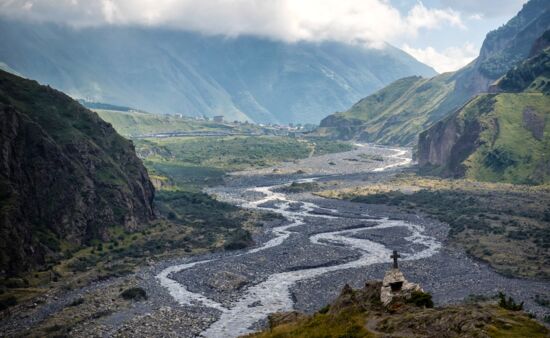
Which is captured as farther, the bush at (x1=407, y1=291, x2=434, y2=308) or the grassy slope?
the bush at (x1=407, y1=291, x2=434, y2=308)

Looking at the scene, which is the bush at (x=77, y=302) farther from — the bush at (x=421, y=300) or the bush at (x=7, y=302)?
the bush at (x=421, y=300)

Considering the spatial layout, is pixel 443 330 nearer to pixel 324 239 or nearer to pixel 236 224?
pixel 324 239

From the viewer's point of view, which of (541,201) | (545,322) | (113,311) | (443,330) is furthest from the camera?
(541,201)

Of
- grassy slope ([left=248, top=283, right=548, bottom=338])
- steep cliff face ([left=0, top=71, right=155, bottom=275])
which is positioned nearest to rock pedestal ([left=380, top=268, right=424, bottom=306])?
grassy slope ([left=248, top=283, right=548, bottom=338])

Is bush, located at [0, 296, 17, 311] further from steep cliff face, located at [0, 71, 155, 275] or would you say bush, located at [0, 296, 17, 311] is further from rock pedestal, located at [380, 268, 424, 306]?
rock pedestal, located at [380, 268, 424, 306]

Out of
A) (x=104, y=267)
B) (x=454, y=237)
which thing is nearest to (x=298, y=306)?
(x=104, y=267)

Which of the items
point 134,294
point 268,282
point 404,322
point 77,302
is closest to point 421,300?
point 404,322

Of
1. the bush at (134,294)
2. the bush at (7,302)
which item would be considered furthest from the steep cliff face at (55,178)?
the bush at (134,294)
